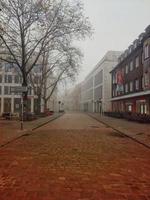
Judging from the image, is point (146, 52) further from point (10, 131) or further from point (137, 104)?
point (10, 131)

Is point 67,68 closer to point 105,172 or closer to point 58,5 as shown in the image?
point 58,5

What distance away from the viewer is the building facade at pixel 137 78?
1428 inches

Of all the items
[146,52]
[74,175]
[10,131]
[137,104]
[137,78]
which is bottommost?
[74,175]

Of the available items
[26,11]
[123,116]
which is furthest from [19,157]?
[123,116]

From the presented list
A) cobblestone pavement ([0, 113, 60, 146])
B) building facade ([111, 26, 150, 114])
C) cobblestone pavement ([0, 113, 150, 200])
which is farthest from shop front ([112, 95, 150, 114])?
cobblestone pavement ([0, 113, 150, 200])

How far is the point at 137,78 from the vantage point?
41.8 m

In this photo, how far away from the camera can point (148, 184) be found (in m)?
5.98

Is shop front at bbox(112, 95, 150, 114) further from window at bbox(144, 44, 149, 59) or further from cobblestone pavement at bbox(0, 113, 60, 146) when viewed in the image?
cobblestone pavement at bbox(0, 113, 60, 146)

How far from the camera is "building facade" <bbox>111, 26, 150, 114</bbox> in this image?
36.3 meters

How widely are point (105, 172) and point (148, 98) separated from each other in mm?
29932

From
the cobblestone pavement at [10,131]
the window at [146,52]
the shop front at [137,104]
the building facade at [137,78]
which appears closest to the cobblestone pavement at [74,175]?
the cobblestone pavement at [10,131]

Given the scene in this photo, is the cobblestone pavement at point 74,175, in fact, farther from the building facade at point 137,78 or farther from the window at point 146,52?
the window at point 146,52

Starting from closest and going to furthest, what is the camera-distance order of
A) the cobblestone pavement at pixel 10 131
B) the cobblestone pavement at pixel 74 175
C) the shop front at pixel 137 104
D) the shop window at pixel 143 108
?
the cobblestone pavement at pixel 74 175 < the cobblestone pavement at pixel 10 131 < the shop front at pixel 137 104 < the shop window at pixel 143 108

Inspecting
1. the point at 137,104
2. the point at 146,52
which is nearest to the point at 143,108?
the point at 137,104
